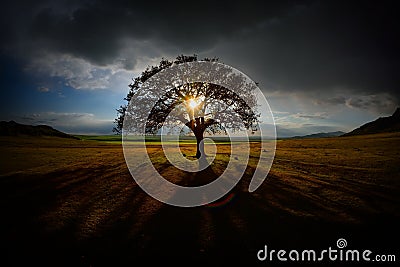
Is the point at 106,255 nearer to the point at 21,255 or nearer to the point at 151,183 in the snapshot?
the point at 21,255

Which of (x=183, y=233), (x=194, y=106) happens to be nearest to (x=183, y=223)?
(x=183, y=233)

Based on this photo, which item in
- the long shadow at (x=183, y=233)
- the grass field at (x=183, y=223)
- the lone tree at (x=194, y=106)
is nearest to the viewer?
the long shadow at (x=183, y=233)

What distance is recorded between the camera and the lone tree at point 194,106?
85.1 ft

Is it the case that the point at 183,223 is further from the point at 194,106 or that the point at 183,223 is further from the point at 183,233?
the point at 194,106

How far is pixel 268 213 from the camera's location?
10.9m

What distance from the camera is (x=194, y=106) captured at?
26953 millimetres

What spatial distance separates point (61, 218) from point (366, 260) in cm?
1283

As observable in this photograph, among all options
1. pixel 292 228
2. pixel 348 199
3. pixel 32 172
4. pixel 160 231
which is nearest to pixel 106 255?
pixel 160 231

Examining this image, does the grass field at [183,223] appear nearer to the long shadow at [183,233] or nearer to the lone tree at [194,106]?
the long shadow at [183,233]

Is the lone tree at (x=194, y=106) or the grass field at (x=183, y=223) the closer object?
the grass field at (x=183, y=223)

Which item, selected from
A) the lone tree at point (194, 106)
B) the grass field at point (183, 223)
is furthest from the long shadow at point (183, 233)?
the lone tree at point (194, 106)

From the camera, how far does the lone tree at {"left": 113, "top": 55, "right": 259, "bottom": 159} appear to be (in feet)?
85.1

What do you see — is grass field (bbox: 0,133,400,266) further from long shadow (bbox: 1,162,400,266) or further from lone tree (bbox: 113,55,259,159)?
lone tree (bbox: 113,55,259,159)

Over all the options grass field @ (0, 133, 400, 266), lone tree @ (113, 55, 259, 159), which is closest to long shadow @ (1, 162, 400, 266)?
grass field @ (0, 133, 400, 266)
